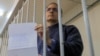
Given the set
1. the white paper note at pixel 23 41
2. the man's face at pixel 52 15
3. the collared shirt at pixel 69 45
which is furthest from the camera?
the man's face at pixel 52 15

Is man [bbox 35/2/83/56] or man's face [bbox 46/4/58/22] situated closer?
man [bbox 35/2/83/56]

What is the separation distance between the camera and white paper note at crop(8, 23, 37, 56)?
87 cm

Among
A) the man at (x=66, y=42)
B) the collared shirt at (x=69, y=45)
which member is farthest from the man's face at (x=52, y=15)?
the collared shirt at (x=69, y=45)

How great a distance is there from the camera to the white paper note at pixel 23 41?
0.87 metres

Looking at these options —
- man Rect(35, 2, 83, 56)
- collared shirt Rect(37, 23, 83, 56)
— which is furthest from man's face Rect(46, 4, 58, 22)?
collared shirt Rect(37, 23, 83, 56)

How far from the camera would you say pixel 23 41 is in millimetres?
877

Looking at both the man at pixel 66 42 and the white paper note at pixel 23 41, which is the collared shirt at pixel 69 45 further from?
the white paper note at pixel 23 41

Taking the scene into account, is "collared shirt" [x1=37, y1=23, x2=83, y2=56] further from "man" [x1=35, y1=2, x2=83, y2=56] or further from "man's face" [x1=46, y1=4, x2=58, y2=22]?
"man's face" [x1=46, y1=4, x2=58, y2=22]

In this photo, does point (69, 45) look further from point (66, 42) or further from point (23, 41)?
point (23, 41)

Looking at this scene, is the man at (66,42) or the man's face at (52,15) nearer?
the man at (66,42)

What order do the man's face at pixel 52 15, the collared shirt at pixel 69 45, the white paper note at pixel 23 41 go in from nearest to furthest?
the collared shirt at pixel 69 45
the white paper note at pixel 23 41
the man's face at pixel 52 15

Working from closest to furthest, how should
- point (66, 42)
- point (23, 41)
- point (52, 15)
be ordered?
1. point (66, 42)
2. point (23, 41)
3. point (52, 15)

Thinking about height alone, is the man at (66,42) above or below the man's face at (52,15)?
below

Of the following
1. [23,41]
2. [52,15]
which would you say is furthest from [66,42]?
[52,15]
